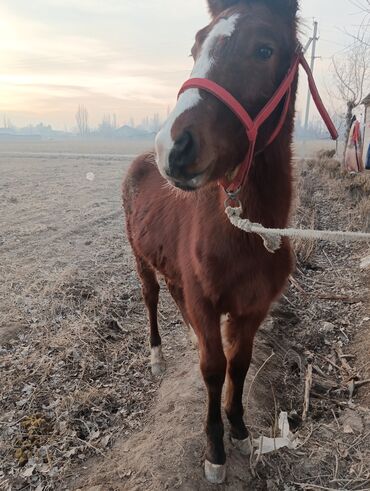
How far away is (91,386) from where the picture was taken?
376 cm

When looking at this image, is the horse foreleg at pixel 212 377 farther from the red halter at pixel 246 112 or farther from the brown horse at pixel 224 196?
the red halter at pixel 246 112

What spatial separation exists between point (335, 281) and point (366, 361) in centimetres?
201

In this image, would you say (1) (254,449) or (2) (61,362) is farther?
(2) (61,362)

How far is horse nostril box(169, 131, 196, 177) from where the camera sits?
1.63 metres

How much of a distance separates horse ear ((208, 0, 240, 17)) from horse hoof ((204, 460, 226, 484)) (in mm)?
A: 2684

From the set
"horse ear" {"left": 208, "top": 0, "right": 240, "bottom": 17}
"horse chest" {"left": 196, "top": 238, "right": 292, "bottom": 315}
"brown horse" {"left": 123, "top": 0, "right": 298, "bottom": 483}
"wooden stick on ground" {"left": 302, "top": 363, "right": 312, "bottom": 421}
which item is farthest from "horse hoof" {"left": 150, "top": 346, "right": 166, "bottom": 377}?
"horse ear" {"left": 208, "top": 0, "right": 240, "bottom": 17}

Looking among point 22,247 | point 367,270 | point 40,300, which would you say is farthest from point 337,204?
point 40,300

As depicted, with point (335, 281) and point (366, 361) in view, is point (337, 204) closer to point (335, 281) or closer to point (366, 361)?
point (335, 281)

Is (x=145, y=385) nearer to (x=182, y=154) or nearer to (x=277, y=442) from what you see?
(x=277, y=442)

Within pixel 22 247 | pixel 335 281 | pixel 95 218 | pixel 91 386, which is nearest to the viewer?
pixel 91 386

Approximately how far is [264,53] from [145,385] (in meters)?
3.00

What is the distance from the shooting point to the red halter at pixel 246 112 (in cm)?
178

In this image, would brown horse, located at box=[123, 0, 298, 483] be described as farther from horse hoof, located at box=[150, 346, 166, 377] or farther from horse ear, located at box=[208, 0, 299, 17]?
horse hoof, located at box=[150, 346, 166, 377]

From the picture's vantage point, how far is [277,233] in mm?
2012
